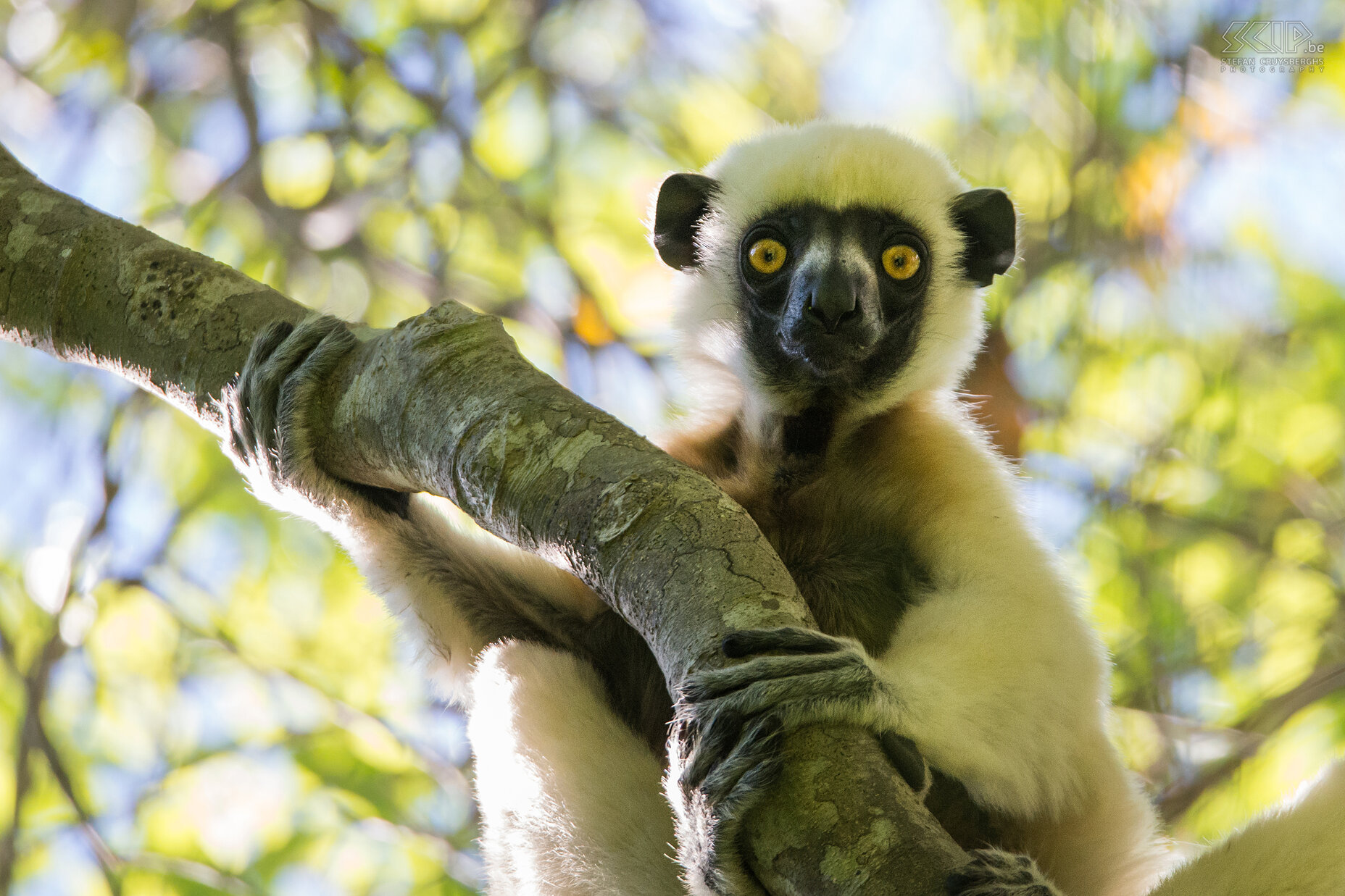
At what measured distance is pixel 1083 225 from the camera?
4.34 m

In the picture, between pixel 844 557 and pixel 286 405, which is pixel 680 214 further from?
pixel 286 405

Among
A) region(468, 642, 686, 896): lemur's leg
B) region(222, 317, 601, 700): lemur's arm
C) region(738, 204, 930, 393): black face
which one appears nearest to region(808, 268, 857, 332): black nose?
region(738, 204, 930, 393): black face

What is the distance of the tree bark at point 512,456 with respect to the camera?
1.41 meters

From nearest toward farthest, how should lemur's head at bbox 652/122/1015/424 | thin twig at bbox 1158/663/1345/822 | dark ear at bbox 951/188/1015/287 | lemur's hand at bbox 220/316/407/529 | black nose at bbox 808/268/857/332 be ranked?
lemur's hand at bbox 220/316/407/529, black nose at bbox 808/268/857/332, lemur's head at bbox 652/122/1015/424, dark ear at bbox 951/188/1015/287, thin twig at bbox 1158/663/1345/822

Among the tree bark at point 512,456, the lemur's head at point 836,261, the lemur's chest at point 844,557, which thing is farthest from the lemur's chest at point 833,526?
the tree bark at point 512,456

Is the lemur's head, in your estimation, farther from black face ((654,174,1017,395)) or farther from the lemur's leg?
the lemur's leg

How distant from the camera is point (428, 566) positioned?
116 inches

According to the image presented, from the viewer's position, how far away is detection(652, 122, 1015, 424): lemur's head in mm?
2885

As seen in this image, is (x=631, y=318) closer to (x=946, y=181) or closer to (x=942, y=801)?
(x=946, y=181)

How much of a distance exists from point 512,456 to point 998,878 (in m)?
0.99

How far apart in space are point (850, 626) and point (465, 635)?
1.09 meters

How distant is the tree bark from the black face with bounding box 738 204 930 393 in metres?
1.03

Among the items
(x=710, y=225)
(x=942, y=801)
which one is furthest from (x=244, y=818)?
(x=942, y=801)

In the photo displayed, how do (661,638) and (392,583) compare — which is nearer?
(661,638)
